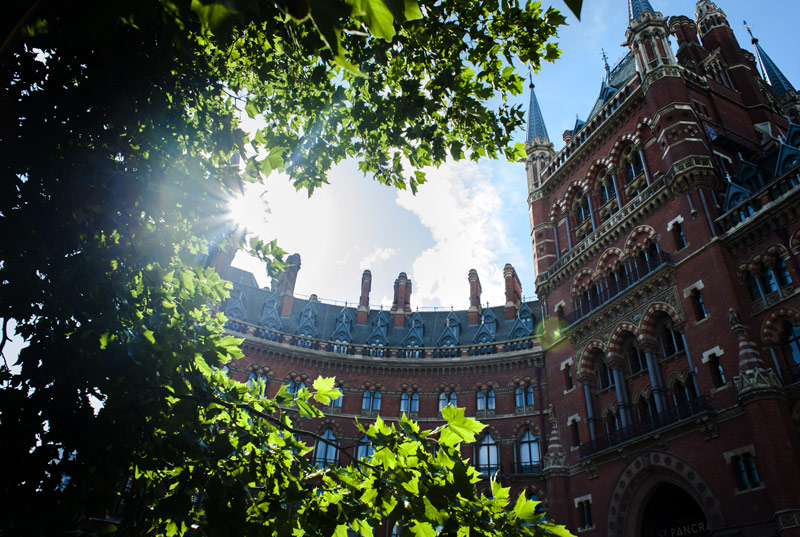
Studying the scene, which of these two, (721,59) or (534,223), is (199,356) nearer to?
(534,223)

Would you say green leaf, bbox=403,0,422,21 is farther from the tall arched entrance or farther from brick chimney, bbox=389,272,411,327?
brick chimney, bbox=389,272,411,327

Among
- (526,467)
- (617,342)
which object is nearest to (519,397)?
(526,467)

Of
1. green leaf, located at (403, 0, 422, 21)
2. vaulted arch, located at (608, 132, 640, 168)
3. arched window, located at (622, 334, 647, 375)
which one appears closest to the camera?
green leaf, located at (403, 0, 422, 21)

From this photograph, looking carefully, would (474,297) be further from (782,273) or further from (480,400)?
(782,273)

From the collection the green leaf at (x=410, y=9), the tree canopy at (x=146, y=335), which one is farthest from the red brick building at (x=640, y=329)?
the green leaf at (x=410, y=9)

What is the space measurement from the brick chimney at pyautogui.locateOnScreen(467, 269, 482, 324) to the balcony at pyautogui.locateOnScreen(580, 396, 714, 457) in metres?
15.5

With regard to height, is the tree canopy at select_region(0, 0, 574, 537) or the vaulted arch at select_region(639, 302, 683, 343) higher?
the vaulted arch at select_region(639, 302, 683, 343)

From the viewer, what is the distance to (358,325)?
123ft

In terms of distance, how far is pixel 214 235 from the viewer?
7.12 m

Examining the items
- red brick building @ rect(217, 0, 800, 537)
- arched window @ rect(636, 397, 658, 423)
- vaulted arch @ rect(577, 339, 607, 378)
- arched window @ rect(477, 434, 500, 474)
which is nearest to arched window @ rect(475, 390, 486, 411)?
red brick building @ rect(217, 0, 800, 537)

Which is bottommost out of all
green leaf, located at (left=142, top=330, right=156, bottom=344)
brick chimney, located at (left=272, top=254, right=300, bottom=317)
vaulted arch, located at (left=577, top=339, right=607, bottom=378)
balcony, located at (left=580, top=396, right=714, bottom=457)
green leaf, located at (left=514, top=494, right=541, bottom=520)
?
green leaf, located at (left=514, top=494, right=541, bottom=520)

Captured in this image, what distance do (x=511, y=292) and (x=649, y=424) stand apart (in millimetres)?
18487

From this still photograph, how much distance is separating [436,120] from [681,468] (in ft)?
52.7

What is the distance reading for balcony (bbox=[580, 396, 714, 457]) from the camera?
57.6 ft
